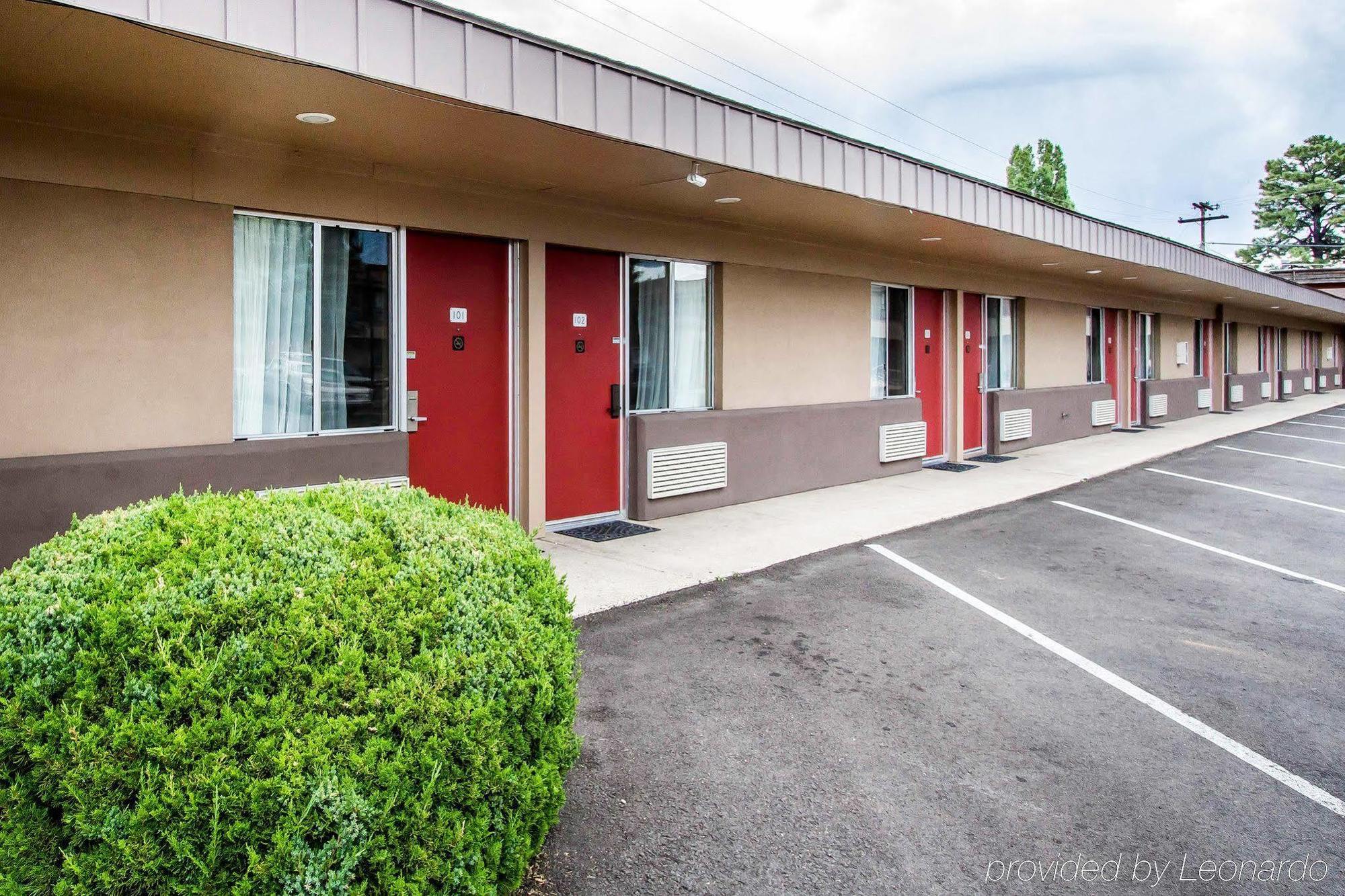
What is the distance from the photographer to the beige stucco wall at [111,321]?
207 inches

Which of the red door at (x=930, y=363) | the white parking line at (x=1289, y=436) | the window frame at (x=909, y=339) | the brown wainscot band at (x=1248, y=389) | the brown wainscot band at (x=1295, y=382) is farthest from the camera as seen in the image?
the brown wainscot band at (x=1295, y=382)

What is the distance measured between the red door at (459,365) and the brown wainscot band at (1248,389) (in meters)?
24.6

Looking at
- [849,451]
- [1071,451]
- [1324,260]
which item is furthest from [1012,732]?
[1324,260]

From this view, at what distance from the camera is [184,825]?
211cm

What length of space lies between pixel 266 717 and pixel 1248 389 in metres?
31.4

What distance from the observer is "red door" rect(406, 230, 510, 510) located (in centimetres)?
729

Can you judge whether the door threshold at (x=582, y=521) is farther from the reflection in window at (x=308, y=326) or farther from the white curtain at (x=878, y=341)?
the white curtain at (x=878, y=341)

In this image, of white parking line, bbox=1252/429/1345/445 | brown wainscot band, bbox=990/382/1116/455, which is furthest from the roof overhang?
white parking line, bbox=1252/429/1345/445

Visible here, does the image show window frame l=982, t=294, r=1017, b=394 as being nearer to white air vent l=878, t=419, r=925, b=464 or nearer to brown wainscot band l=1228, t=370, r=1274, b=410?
white air vent l=878, t=419, r=925, b=464

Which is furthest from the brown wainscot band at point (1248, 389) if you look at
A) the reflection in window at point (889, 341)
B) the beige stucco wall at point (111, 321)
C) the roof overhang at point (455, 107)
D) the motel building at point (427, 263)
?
the beige stucco wall at point (111, 321)

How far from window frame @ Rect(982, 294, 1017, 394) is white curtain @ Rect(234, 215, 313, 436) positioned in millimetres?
11288

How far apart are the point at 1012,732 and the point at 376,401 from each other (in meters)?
5.08

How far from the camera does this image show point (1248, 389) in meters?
27.7

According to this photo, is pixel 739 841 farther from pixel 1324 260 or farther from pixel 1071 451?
pixel 1324 260
